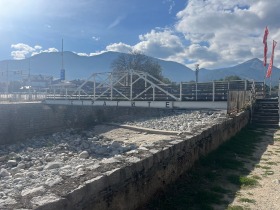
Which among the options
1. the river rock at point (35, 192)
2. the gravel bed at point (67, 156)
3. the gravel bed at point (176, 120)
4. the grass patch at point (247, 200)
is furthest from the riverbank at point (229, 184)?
the gravel bed at point (176, 120)

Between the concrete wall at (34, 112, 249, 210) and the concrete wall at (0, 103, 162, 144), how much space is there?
16.5 m

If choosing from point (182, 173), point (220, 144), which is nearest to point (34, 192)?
point (182, 173)

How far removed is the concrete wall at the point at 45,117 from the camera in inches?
931

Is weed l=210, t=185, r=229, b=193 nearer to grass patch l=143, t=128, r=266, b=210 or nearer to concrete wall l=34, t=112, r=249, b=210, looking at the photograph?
grass patch l=143, t=128, r=266, b=210

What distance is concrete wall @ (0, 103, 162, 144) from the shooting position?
77.6 feet

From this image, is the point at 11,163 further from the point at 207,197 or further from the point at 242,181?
the point at 207,197

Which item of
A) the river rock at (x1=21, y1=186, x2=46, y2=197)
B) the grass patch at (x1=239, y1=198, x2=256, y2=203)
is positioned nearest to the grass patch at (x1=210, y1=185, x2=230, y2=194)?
the grass patch at (x1=239, y1=198, x2=256, y2=203)

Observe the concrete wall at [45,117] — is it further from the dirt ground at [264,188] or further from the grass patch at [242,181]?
the grass patch at [242,181]

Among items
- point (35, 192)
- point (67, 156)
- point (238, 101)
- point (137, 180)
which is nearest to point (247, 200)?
point (137, 180)

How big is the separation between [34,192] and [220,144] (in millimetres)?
6938

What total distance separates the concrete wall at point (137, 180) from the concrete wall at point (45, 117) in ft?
54.0

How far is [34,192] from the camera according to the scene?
3479 mm

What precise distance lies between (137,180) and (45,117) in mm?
24647

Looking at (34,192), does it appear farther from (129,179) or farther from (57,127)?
(57,127)
